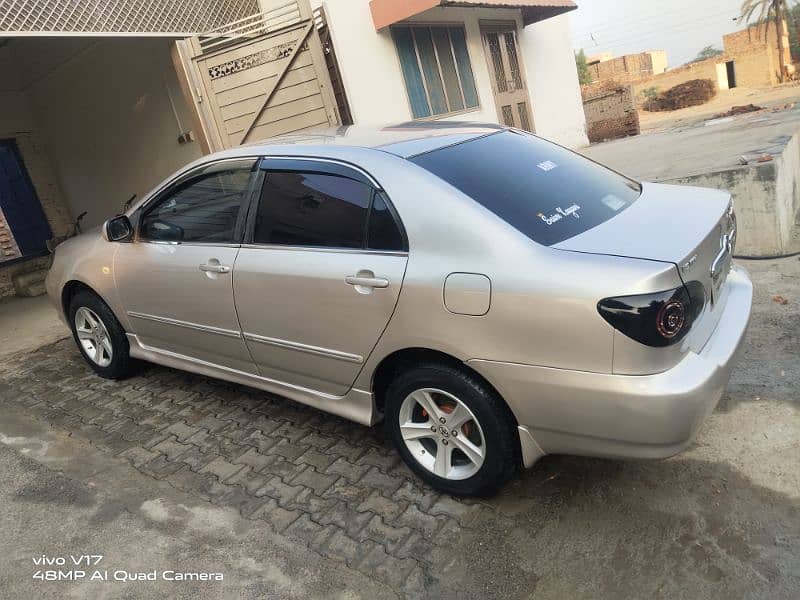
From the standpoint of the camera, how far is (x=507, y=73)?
1151 centimetres

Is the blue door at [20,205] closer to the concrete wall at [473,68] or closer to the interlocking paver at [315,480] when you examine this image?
the concrete wall at [473,68]

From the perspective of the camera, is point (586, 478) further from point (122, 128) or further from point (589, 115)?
point (589, 115)

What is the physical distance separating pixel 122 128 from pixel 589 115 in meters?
12.2

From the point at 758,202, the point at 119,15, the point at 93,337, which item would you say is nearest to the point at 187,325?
the point at 93,337

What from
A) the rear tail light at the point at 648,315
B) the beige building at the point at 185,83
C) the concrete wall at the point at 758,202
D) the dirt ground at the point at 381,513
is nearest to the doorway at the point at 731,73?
the beige building at the point at 185,83

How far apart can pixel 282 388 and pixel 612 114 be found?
14.7m

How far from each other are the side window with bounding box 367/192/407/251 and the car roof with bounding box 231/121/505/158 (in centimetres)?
26

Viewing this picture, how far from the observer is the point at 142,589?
2354 mm

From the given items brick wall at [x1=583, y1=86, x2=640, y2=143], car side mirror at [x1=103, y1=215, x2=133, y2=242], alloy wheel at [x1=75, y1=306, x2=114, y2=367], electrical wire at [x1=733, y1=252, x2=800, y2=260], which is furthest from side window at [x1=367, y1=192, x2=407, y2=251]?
brick wall at [x1=583, y1=86, x2=640, y2=143]

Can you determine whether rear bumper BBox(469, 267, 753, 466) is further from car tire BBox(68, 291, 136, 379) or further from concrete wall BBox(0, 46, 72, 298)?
concrete wall BBox(0, 46, 72, 298)

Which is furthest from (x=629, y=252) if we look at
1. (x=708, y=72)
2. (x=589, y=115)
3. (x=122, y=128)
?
(x=708, y=72)

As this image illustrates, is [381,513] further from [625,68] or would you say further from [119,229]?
[625,68]

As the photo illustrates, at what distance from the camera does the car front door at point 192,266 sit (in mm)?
3162

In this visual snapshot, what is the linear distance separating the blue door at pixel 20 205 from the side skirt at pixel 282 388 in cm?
602
